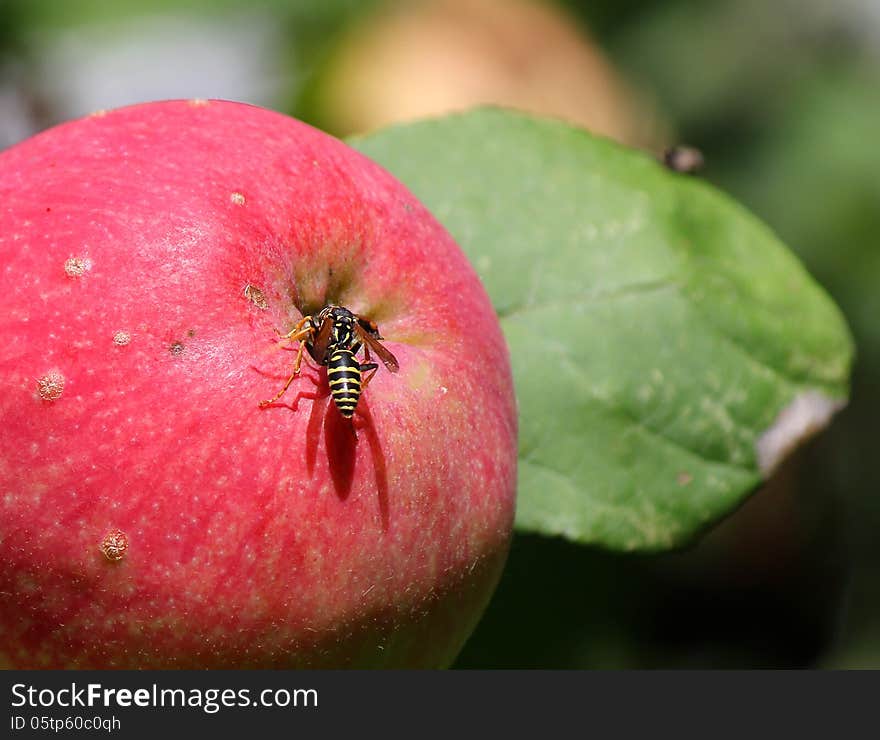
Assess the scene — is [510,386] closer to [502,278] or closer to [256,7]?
[502,278]

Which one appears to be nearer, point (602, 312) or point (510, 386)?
point (510, 386)

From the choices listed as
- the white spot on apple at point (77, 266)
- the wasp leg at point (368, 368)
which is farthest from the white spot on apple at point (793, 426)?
the white spot on apple at point (77, 266)

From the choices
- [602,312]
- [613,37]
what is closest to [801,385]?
[602,312]

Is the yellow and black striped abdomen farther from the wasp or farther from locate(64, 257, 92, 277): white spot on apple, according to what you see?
locate(64, 257, 92, 277): white spot on apple

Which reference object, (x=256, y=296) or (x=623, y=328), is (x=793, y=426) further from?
(x=256, y=296)

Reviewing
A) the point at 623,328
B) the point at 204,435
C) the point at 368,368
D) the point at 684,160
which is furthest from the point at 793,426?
the point at 204,435

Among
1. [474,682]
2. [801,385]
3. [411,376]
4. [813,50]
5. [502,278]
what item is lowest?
[474,682]

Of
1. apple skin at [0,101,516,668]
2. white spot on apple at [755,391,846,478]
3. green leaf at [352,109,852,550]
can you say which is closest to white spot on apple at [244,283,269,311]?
apple skin at [0,101,516,668]

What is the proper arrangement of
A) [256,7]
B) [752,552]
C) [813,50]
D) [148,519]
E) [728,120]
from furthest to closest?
[813,50] < [728,120] < [256,7] < [752,552] < [148,519]
